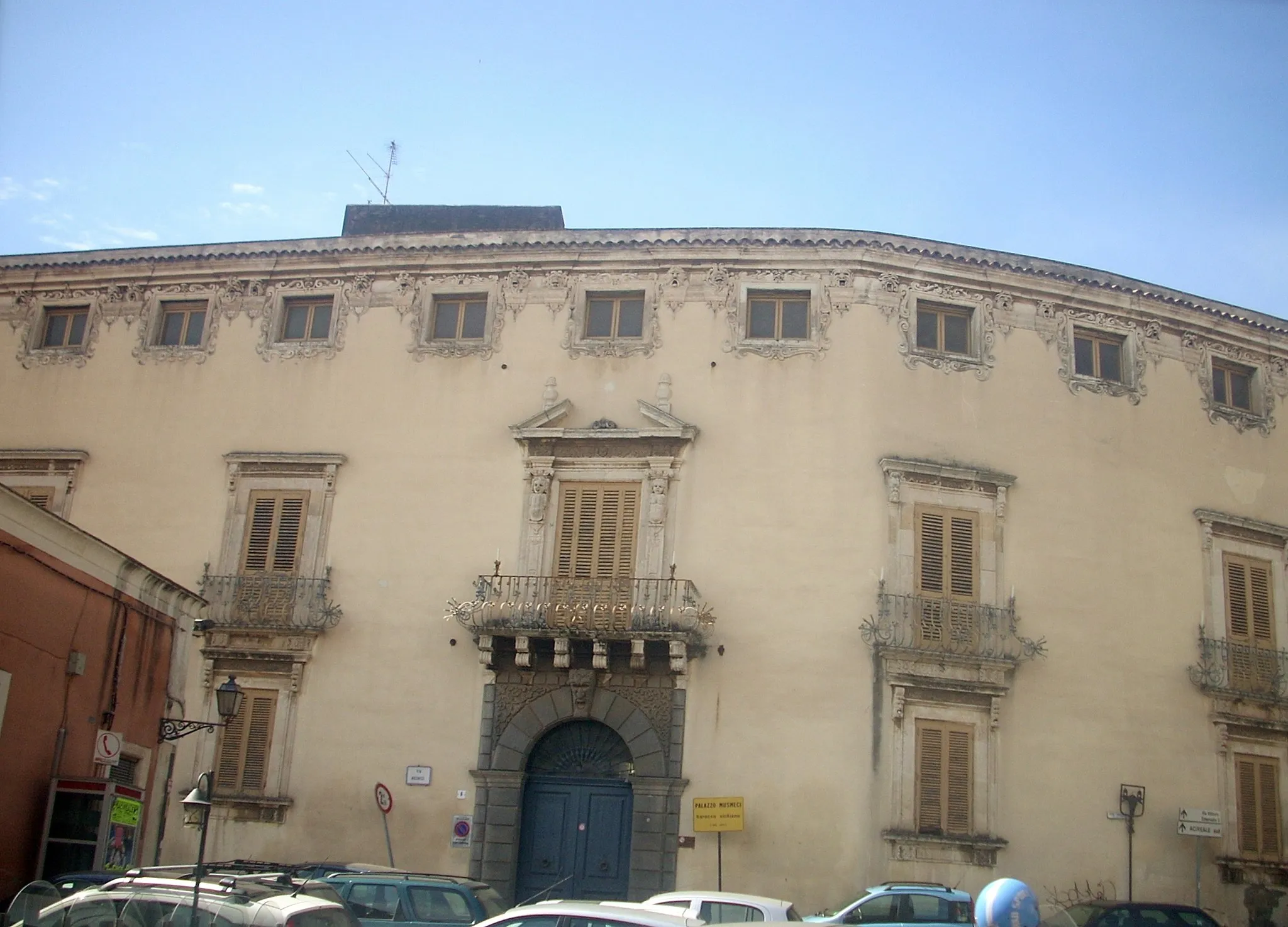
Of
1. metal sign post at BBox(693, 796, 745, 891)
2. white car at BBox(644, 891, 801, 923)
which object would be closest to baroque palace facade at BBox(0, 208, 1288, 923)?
metal sign post at BBox(693, 796, 745, 891)

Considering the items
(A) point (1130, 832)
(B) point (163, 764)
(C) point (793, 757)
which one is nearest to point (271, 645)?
(B) point (163, 764)

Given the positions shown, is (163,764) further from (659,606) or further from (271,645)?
(659,606)

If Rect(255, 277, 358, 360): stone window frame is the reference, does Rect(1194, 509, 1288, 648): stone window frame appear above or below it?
below

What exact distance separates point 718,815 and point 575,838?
242 cm

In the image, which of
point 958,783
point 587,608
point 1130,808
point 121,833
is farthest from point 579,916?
point 1130,808

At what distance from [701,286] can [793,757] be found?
7992 millimetres

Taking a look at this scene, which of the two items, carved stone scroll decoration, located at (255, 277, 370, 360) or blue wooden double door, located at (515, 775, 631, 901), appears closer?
blue wooden double door, located at (515, 775, 631, 901)

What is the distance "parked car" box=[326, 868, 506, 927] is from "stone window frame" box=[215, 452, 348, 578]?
8409mm

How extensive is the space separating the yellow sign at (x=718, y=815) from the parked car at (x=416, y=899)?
5.47 m

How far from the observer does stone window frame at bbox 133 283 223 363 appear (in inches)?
990

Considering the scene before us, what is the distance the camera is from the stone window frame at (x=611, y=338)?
928 inches

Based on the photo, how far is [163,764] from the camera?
21375 mm

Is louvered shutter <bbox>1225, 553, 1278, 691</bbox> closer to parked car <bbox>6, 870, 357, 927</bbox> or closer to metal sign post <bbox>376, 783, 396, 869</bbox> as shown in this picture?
metal sign post <bbox>376, 783, 396, 869</bbox>

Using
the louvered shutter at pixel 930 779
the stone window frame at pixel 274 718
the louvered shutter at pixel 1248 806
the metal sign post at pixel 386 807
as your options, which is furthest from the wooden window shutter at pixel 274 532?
the louvered shutter at pixel 1248 806
